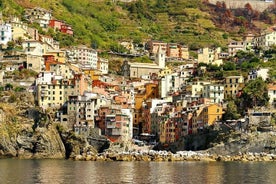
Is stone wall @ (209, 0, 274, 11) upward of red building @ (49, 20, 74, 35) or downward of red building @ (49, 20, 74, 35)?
upward

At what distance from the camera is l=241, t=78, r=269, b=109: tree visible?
7975 cm

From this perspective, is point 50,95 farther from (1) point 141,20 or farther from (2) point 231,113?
(1) point 141,20

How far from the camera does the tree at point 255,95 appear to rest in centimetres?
7975

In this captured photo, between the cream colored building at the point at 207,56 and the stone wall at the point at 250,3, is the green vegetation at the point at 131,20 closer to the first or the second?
the stone wall at the point at 250,3

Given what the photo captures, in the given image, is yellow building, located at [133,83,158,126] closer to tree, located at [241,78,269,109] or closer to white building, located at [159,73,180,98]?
white building, located at [159,73,180,98]

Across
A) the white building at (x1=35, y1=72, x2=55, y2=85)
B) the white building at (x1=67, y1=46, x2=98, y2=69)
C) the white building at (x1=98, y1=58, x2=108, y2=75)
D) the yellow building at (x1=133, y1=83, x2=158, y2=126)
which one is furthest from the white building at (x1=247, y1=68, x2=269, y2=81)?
the white building at (x1=67, y1=46, x2=98, y2=69)

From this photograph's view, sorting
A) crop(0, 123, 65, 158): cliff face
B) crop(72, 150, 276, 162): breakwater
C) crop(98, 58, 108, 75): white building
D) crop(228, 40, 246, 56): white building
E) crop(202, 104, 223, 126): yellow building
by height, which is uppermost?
crop(228, 40, 246, 56): white building

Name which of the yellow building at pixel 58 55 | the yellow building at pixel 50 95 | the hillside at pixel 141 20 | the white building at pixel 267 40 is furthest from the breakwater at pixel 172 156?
the hillside at pixel 141 20

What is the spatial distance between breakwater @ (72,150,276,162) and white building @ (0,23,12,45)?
1236 inches

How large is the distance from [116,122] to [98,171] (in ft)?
69.8

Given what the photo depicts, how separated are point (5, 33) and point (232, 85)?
107ft

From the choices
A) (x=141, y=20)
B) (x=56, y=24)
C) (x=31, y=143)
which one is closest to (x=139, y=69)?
(x=56, y=24)

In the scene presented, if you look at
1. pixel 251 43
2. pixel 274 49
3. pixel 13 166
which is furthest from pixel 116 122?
pixel 251 43

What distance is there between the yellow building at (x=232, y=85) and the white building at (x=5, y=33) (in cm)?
3136
